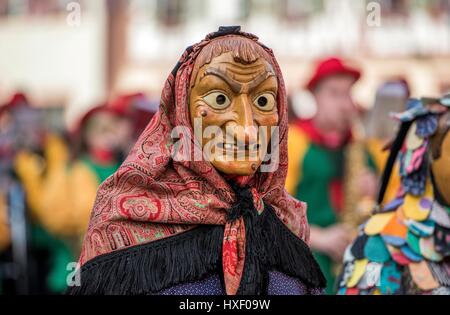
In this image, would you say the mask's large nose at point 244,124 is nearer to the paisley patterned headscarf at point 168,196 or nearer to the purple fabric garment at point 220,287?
the paisley patterned headscarf at point 168,196

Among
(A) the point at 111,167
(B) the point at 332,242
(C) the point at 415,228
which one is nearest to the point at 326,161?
(B) the point at 332,242

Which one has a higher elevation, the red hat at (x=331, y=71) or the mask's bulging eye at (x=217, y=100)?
the mask's bulging eye at (x=217, y=100)

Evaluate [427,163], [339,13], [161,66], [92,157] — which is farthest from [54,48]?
[427,163]

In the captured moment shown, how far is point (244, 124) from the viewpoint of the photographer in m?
4.70

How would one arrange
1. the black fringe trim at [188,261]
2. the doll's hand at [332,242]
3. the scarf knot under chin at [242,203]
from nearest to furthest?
the black fringe trim at [188,261] < the scarf knot under chin at [242,203] < the doll's hand at [332,242]

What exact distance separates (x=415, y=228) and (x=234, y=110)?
1170 millimetres

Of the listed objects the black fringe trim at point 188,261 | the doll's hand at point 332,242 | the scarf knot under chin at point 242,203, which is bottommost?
the doll's hand at point 332,242

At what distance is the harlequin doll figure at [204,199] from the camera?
15.2ft


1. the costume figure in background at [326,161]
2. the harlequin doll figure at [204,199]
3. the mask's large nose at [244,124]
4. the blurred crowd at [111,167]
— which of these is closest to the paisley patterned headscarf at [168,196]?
the harlequin doll figure at [204,199]

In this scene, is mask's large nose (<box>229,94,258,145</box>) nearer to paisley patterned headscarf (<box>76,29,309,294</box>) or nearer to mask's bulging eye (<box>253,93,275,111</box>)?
mask's bulging eye (<box>253,93,275,111</box>)

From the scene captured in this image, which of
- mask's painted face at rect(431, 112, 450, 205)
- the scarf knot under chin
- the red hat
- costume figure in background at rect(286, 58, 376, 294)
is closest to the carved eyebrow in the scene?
the scarf knot under chin

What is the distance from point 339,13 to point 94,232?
831 inches
